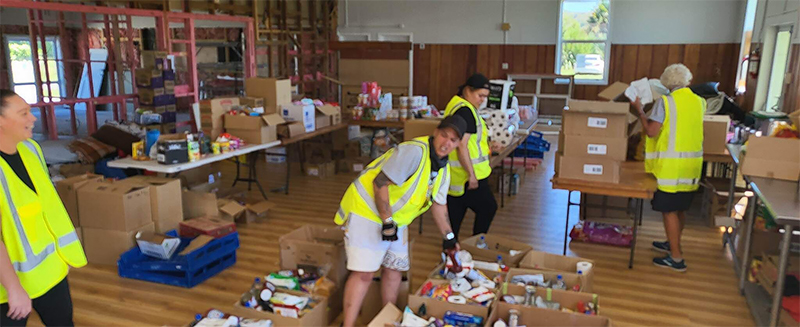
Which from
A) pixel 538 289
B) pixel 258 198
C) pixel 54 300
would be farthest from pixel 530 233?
pixel 54 300

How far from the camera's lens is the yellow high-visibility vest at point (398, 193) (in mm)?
2950

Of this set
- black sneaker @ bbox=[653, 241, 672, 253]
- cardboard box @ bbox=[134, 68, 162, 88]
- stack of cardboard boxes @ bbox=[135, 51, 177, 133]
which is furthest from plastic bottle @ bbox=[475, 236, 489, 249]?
cardboard box @ bbox=[134, 68, 162, 88]

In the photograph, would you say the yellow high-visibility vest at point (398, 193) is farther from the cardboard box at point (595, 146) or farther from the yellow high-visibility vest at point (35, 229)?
the cardboard box at point (595, 146)

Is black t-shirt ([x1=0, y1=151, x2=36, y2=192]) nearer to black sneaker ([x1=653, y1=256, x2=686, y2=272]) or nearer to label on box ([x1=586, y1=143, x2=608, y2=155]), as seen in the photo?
label on box ([x1=586, y1=143, x2=608, y2=155])

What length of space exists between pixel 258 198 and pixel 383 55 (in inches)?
124

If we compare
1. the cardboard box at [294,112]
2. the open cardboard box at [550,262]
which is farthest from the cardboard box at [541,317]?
the cardboard box at [294,112]

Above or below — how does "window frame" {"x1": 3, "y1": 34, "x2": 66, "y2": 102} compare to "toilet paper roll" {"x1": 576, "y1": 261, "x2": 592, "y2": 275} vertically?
above

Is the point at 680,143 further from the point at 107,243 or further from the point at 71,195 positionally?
the point at 71,195

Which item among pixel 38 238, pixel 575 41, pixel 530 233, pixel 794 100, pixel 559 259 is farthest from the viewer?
pixel 575 41

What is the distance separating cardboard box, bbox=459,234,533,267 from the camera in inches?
151

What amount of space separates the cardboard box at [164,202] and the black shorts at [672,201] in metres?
3.76

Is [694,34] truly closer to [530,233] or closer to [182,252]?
[530,233]

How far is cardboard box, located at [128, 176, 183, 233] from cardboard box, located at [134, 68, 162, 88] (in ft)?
13.6

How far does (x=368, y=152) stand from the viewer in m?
8.23
